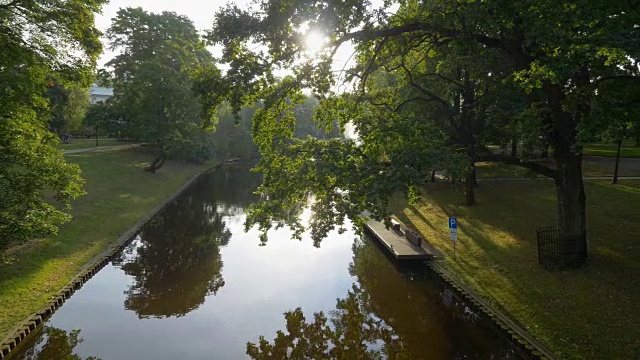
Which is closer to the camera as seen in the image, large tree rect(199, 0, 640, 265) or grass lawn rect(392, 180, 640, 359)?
large tree rect(199, 0, 640, 265)

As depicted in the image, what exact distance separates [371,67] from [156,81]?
33.6 metres

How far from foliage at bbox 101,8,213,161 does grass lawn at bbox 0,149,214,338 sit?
4.03 metres

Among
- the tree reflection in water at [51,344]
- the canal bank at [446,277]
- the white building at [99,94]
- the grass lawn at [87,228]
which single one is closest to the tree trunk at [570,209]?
the canal bank at [446,277]

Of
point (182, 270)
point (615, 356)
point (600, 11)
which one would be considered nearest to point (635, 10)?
point (600, 11)

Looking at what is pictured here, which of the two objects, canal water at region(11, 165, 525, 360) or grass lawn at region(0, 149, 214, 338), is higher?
grass lawn at region(0, 149, 214, 338)

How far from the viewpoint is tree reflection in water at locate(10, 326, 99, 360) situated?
41.3ft

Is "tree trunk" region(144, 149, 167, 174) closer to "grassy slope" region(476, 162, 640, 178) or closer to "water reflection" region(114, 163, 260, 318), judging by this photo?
"water reflection" region(114, 163, 260, 318)

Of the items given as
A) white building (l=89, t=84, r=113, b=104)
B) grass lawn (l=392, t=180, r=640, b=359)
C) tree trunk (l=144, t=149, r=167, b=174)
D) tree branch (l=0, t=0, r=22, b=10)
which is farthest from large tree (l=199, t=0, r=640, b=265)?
white building (l=89, t=84, r=113, b=104)

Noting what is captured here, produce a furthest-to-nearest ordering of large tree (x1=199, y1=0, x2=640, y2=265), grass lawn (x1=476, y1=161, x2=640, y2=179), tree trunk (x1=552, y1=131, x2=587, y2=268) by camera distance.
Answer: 1. grass lawn (x1=476, y1=161, x2=640, y2=179)
2. tree trunk (x1=552, y1=131, x2=587, y2=268)
3. large tree (x1=199, y1=0, x2=640, y2=265)

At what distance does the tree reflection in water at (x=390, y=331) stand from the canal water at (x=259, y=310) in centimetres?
4

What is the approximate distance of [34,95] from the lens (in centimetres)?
1750

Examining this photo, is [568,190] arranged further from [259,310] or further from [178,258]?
[178,258]

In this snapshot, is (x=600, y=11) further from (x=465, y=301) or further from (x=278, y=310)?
(x=278, y=310)

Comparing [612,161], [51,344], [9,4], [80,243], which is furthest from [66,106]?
[612,161]
